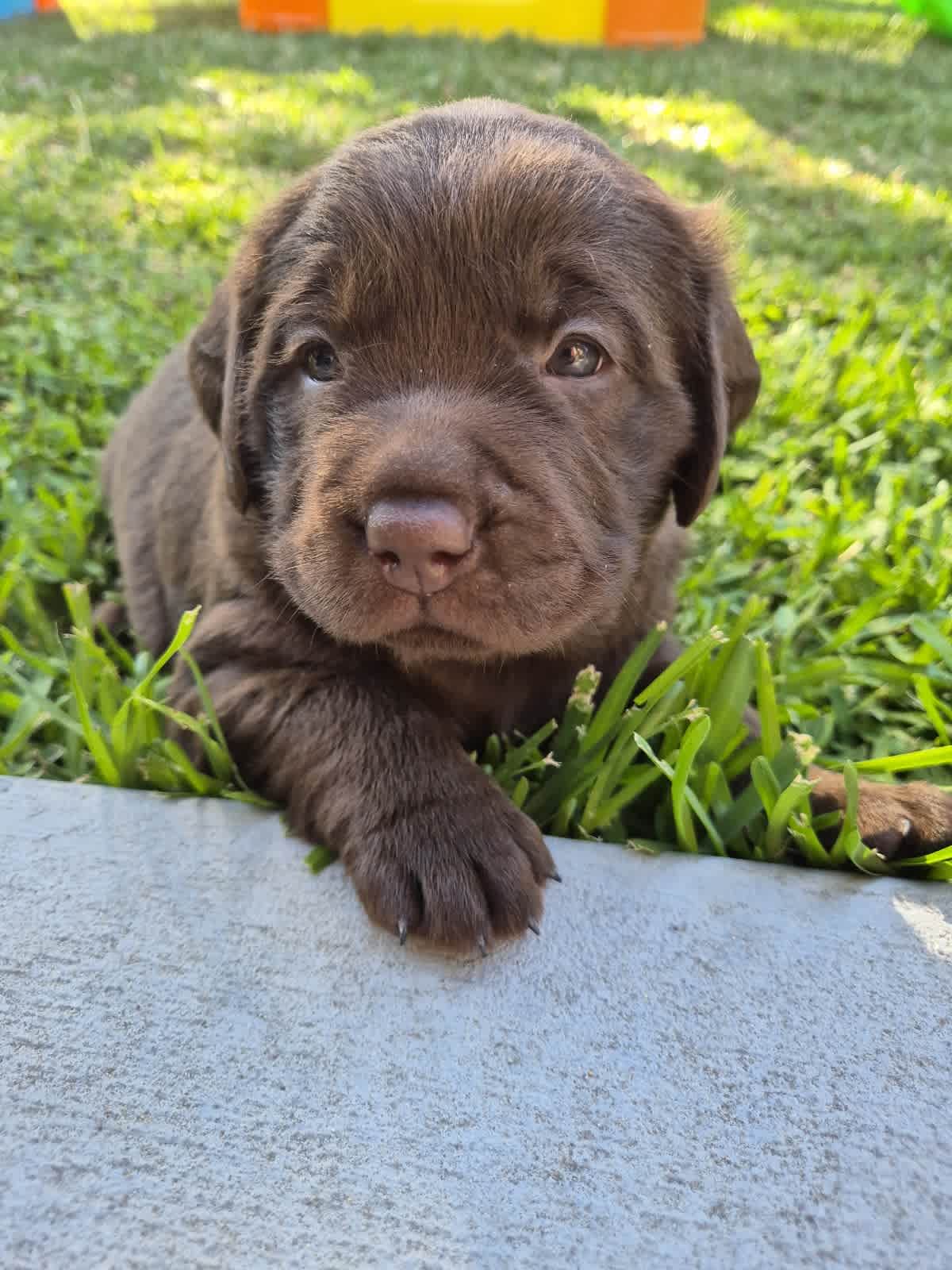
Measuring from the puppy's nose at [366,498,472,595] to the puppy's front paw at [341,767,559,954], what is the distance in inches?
16.5

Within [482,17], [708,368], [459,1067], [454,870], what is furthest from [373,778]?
[482,17]

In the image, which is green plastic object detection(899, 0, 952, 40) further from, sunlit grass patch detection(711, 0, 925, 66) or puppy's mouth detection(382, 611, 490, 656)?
puppy's mouth detection(382, 611, 490, 656)

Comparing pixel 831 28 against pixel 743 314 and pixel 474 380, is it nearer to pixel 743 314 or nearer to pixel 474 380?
pixel 743 314

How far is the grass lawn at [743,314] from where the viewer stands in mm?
2219

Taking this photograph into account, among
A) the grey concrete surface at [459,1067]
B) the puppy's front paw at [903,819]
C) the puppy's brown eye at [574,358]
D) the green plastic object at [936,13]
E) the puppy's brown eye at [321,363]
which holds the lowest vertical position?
the grey concrete surface at [459,1067]

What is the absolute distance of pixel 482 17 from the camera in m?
10.7

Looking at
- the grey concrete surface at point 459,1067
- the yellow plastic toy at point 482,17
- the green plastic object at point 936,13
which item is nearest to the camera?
the grey concrete surface at point 459,1067

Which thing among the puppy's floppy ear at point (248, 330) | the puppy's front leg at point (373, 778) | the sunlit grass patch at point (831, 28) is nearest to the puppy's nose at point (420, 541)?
the puppy's front leg at point (373, 778)

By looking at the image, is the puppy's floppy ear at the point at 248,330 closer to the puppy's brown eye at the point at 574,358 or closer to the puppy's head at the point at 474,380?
the puppy's head at the point at 474,380

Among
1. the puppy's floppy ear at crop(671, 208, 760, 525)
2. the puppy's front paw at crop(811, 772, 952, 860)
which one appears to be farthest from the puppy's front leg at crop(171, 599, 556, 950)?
the puppy's floppy ear at crop(671, 208, 760, 525)

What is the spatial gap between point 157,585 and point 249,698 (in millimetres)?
923

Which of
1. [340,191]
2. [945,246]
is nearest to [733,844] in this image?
[340,191]

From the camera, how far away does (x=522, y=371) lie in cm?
202

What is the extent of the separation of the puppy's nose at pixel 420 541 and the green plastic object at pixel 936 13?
13131 millimetres
